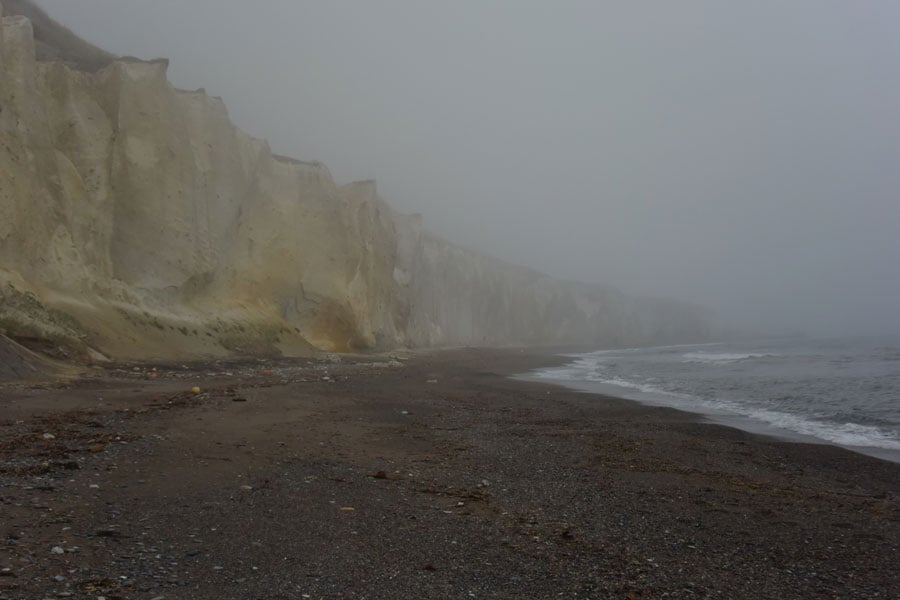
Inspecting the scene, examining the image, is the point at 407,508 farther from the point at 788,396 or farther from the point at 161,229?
the point at 161,229

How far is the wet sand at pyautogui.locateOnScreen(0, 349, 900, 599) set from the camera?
432 cm

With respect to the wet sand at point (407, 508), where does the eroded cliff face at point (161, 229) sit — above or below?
above

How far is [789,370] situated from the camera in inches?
1134

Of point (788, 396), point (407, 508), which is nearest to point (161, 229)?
point (407, 508)

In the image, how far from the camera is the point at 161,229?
2295 cm

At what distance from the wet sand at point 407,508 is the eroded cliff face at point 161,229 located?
7.76 meters

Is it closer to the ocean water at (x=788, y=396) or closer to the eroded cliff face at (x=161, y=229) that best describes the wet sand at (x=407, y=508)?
the ocean water at (x=788, y=396)

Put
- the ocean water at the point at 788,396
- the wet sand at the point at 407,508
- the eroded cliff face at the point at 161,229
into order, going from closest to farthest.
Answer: the wet sand at the point at 407,508 → the ocean water at the point at 788,396 → the eroded cliff face at the point at 161,229

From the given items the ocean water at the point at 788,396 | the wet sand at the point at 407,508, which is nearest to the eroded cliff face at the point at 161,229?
the wet sand at the point at 407,508

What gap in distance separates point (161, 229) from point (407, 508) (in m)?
20.6

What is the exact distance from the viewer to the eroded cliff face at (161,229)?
17.7 m

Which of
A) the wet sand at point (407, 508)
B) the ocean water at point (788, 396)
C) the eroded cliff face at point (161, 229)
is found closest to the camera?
the wet sand at point (407, 508)

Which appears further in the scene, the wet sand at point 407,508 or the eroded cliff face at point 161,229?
the eroded cliff face at point 161,229

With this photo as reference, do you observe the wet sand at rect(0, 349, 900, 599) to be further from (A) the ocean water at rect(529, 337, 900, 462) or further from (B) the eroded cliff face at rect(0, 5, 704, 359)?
(B) the eroded cliff face at rect(0, 5, 704, 359)
